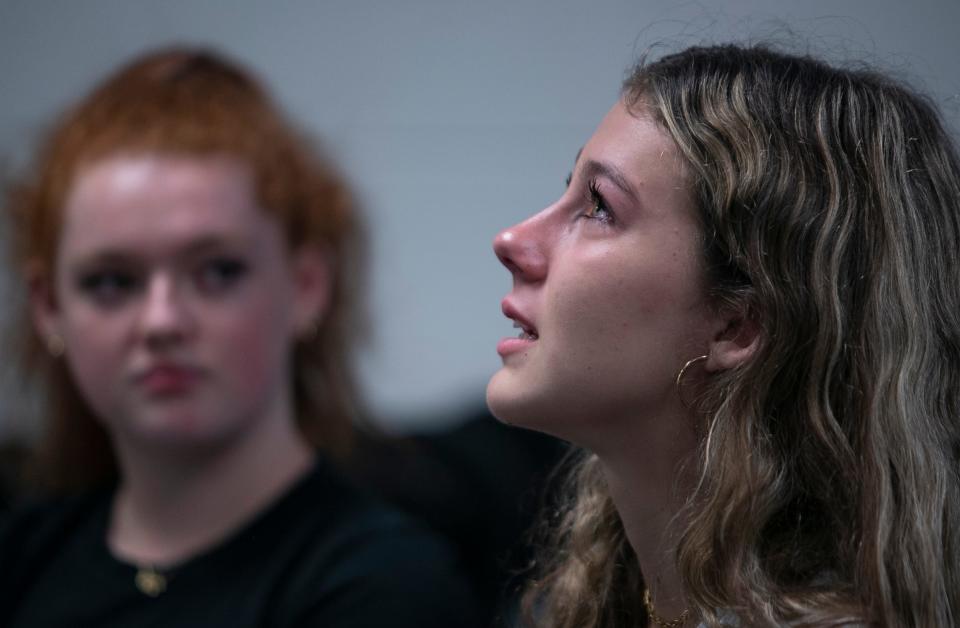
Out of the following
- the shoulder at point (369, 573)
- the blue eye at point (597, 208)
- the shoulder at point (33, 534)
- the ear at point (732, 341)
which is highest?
the blue eye at point (597, 208)

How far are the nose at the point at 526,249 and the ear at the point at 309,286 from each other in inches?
35.4

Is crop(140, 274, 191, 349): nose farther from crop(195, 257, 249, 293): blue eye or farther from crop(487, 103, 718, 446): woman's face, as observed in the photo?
crop(487, 103, 718, 446): woman's face

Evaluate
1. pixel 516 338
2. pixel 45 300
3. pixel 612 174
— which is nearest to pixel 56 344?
pixel 45 300

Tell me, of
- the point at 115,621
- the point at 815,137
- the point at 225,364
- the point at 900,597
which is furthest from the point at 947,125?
the point at 115,621

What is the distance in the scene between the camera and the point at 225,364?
192 centimetres

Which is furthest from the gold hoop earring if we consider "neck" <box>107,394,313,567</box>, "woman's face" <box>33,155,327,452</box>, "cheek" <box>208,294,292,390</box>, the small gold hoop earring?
the small gold hoop earring

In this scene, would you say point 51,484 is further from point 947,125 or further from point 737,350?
point 947,125

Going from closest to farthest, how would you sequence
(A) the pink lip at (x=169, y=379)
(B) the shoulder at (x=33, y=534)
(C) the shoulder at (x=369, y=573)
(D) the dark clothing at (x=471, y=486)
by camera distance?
(C) the shoulder at (x=369, y=573) → (A) the pink lip at (x=169, y=379) → (B) the shoulder at (x=33, y=534) → (D) the dark clothing at (x=471, y=486)

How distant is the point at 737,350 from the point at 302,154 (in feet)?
3.83

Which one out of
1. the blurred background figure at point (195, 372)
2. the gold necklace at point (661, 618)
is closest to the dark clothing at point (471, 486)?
the blurred background figure at point (195, 372)

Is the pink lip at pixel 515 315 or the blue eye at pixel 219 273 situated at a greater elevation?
the pink lip at pixel 515 315

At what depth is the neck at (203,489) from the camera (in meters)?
1.98

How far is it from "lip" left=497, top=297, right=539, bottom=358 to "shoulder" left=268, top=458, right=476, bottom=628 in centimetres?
69

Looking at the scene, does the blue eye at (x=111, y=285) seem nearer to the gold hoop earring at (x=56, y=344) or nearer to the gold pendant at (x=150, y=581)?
the gold hoop earring at (x=56, y=344)
